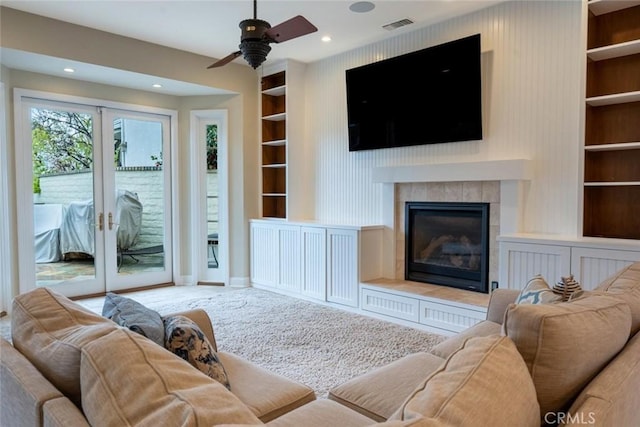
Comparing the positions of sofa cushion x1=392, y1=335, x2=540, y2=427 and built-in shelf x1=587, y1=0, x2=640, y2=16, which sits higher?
built-in shelf x1=587, y1=0, x2=640, y2=16

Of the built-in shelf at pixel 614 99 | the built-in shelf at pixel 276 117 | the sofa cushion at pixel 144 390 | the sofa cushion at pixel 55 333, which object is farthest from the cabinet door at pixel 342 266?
the sofa cushion at pixel 144 390

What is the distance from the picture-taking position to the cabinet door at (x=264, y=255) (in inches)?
216

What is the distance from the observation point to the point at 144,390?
2.91ft

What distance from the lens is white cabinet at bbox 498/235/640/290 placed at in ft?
A: 9.73

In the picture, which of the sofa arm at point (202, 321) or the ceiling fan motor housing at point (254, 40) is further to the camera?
the ceiling fan motor housing at point (254, 40)

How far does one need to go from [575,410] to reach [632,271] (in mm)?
1296

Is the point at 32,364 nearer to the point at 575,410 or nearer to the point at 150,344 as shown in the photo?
the point at 150,344

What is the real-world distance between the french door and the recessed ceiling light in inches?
124

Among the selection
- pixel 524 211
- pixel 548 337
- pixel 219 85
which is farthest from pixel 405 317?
pixel 219 85

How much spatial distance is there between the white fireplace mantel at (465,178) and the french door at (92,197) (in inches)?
122

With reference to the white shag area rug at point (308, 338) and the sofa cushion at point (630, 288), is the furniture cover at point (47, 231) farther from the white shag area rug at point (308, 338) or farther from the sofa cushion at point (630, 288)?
the sofa cushion at point (630, 288)

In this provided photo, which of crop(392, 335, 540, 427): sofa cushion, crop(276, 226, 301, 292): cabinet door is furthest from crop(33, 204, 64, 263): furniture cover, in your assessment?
crop(392, 335, 540, 427): sofa cushion

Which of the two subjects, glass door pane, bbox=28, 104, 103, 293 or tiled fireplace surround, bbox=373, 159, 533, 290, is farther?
glass door pane, bbox=28, 104, 103, 293

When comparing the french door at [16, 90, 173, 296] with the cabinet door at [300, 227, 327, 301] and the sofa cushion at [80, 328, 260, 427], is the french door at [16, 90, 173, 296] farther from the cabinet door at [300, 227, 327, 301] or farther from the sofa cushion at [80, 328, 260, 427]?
the sofa cushion at [80, 328, 260, 427]
